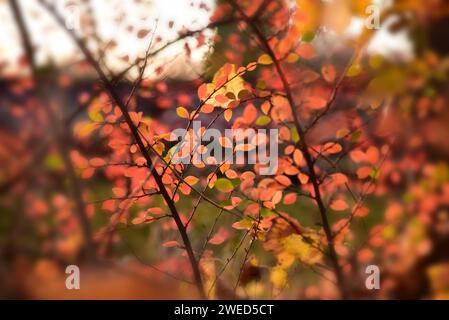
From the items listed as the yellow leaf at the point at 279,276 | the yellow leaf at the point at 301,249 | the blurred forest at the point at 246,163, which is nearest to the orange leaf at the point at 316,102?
the blurred forest at the point at 246,163

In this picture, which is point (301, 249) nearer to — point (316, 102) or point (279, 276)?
point (279, 276)

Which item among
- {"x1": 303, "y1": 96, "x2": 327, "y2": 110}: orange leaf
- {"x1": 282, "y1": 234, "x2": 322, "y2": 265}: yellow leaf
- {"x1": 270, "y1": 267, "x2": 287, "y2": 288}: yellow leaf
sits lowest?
{"x1": 270, "y1": 267, "x2": 287, "y2": 288}: yellow leaf

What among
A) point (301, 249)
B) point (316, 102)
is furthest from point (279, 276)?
point (316, 102)

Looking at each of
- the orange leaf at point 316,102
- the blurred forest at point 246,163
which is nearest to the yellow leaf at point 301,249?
the blurred forest at point 246,163

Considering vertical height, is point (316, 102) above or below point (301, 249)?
above

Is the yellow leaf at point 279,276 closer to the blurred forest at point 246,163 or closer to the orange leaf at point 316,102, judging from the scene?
the blurred forest at point 246,163

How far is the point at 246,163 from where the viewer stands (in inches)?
100

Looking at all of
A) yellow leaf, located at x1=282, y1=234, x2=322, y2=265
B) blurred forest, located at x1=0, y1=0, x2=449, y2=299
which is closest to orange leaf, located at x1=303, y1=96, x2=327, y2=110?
blurred forest, located at x1=0, y1=0, x2=449, y2=299

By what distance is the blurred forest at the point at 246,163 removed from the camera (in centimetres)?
217

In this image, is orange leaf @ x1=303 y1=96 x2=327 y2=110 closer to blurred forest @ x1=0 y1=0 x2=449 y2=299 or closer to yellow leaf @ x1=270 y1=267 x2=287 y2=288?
blurred forest @ x1=0 y1=0 x2=449 y2=299

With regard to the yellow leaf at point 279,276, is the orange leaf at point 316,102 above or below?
above

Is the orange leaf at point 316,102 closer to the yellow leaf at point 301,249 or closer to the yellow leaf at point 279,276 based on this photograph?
the yellow leaf at point 301,249

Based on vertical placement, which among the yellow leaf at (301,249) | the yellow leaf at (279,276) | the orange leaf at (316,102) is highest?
the orange leaf at (316,102)

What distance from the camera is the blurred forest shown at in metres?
2.17
